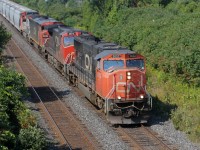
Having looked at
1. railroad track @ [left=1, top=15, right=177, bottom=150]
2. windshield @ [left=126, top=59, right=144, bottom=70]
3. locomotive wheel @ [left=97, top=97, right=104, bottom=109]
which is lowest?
railroad track @ [left=1, top=15, right=177, bottom=150]

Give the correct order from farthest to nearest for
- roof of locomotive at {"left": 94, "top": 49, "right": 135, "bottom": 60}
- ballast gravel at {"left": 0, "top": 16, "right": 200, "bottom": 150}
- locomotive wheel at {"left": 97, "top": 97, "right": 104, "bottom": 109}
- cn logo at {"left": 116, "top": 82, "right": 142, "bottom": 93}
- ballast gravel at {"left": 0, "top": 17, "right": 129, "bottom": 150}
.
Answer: locomotive wheel at {"left": 97, "top": 97, "right": 104, "bottom": 109}, roof of locomotive at {"left": 94, "top": 49, "right": 135, "bottom": 60}, cn logo at {"left": 116, "top": 82, "right": 142, "bottom": 93}, ballast gravel at {"left": 0, "top": 17, "right": 129, "bottom": 150}, ballast gravel at {"left": 0, "top": 16, "right": 200, "bottom": 150}

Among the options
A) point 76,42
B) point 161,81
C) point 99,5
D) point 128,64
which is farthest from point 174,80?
point 99,5

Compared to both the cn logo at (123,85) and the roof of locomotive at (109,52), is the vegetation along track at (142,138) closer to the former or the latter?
the cn logo at (123,85)

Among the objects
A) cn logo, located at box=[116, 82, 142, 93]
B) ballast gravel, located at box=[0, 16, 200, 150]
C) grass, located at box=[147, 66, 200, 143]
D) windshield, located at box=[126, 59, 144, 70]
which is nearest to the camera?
ballast gravel, located at box=[0, 16, 200, 150]

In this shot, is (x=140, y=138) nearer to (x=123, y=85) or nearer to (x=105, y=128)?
(x=105, y=128)

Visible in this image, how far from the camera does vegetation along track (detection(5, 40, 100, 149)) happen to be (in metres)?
16.5

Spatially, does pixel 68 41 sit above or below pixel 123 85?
above

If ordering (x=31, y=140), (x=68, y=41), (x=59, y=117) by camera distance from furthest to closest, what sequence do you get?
(x=68, y=41)
(x=59, y=117)
(x=31, y=140)

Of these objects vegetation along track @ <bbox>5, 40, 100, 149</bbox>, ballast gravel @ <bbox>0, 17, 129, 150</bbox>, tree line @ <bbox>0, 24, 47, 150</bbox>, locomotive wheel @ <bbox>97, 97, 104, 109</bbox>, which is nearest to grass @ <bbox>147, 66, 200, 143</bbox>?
locomotive wheel @ <bbox>97, 97, 104, 109</bbox>

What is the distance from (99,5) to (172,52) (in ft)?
106

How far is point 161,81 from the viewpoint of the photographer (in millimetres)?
25609

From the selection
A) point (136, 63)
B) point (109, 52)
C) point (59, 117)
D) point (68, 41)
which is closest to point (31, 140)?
point (59, 117)

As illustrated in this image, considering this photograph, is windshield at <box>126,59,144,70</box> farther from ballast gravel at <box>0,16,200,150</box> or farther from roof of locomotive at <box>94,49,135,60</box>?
ballast gravel at <box>0,16,200,150</box>

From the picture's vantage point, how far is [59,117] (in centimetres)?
2009
